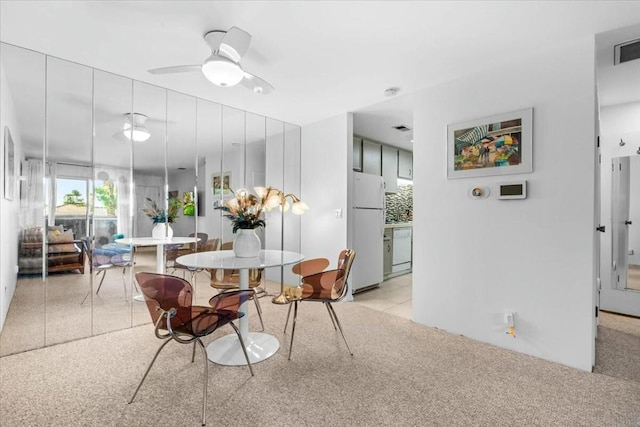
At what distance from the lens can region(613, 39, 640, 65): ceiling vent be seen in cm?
234

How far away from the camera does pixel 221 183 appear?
3.79 meters

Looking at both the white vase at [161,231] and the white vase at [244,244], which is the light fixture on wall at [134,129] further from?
the white vase at [244,244]

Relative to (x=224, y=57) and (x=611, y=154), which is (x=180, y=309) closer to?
(x=224, y=57)

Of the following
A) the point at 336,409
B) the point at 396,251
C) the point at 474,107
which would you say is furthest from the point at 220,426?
the point at 396,251

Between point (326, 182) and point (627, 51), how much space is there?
3008 mm

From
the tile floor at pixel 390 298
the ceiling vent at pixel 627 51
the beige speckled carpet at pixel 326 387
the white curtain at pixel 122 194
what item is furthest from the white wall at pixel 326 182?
the ceiling vent at pixel 627 51

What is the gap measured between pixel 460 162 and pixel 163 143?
9.59ft

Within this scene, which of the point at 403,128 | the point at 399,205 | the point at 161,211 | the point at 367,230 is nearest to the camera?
the point at 161,211

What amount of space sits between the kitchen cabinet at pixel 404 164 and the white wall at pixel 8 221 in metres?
5.07

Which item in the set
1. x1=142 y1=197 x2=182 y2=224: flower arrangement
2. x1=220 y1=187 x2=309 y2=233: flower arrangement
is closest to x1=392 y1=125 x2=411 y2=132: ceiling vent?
x1=220 y1=187 x2=309 y2=233: flower arrangement

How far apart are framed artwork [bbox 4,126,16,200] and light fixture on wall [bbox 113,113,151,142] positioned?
2.52ft

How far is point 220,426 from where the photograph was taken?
5.38 feet

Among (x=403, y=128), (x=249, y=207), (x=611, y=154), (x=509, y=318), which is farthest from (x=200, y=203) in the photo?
(x=611, y=154)

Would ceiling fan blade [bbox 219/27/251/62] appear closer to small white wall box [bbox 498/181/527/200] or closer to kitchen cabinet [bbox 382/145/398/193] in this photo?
small white wall box [bbox 498/181/527/200]
